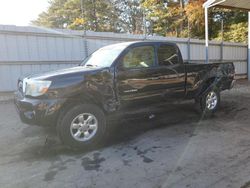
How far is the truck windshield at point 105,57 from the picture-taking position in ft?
16.6

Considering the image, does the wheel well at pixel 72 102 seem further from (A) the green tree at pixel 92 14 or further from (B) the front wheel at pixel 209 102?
(A) the green tree at pixel 92 14

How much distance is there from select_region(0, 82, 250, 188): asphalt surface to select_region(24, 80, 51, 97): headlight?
3.18 feet

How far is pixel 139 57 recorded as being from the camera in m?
5.28

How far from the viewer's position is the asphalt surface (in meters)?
3.36

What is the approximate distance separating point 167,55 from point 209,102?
189 cm

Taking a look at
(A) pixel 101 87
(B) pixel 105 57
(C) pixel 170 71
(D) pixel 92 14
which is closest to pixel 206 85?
(C) pixel 170 71

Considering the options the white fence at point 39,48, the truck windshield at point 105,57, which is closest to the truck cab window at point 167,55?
the truck windshield at point 105,57

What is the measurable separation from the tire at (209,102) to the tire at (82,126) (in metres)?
2.93

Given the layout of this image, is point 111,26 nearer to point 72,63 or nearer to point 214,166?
point 72,63

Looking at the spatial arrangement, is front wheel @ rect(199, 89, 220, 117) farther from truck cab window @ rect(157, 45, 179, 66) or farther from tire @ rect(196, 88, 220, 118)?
truck cab window @ rect(157, 45, 179, 66)

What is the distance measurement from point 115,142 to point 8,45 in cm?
566

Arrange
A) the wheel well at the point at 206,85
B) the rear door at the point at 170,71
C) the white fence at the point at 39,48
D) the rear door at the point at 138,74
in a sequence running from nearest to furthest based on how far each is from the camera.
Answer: the rear door at the point at 138,74 → the rear door at the point at 170,71 → the wheel well at the point at 206,85 → the white fence at the point at 39,48

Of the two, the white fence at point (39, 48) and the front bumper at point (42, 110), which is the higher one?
the white fence at point (39, 48)

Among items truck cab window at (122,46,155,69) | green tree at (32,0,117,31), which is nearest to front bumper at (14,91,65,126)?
truck cab window at (122,46,155,69)
